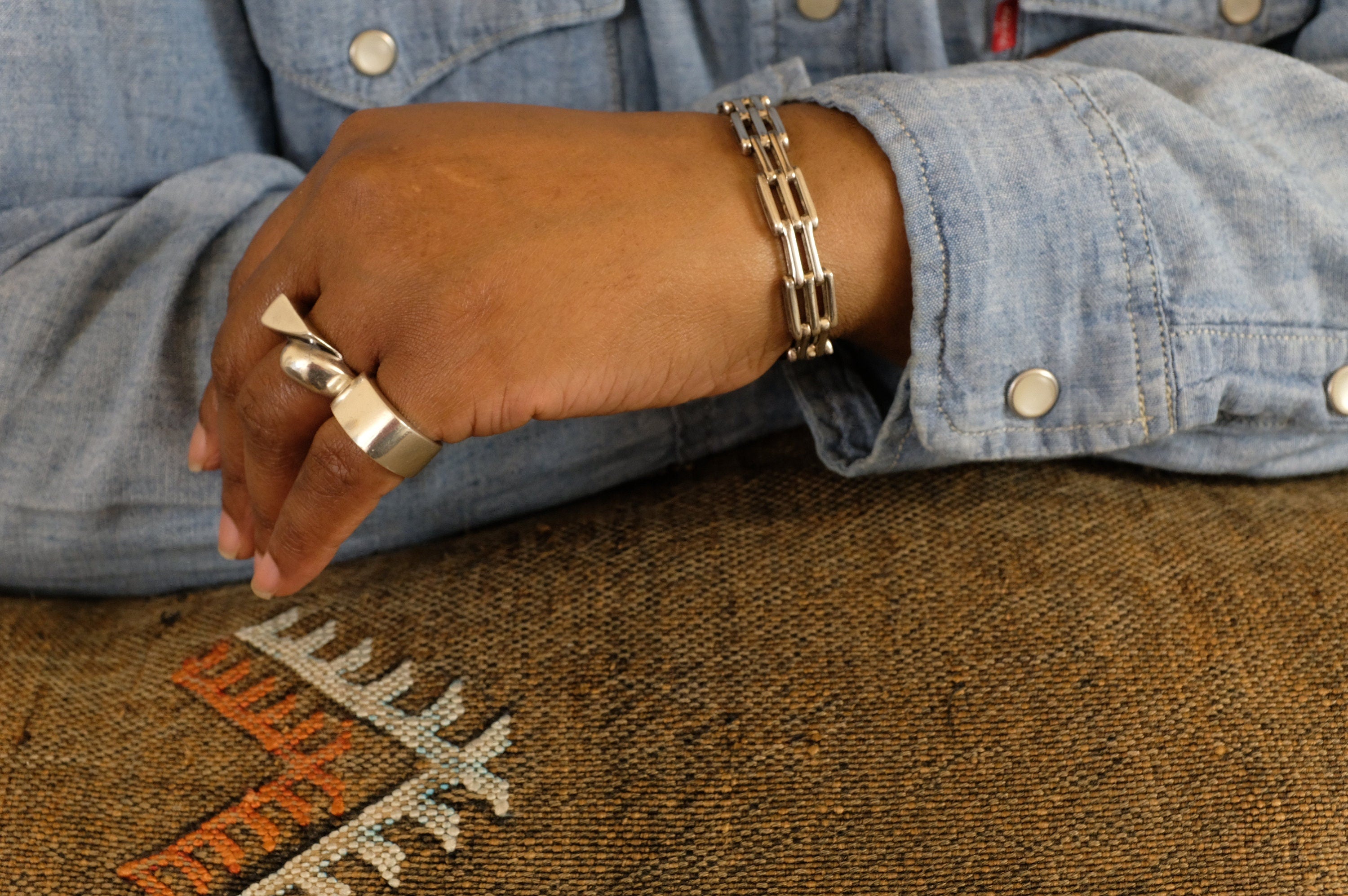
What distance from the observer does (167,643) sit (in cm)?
64

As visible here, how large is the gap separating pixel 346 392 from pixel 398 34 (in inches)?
16.3

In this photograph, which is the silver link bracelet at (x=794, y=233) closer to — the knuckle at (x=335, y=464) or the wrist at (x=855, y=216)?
the wrist at (x=855, y=216)

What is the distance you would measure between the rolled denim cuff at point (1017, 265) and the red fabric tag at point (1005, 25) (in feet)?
0.77

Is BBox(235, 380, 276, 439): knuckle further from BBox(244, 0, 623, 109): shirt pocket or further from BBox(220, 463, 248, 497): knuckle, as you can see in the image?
BBox(244, 0, 623, 109): shirt pocket

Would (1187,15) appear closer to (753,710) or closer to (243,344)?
(753,710)

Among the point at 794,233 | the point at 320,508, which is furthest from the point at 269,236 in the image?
the point at 794,233

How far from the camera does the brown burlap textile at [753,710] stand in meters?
0.52

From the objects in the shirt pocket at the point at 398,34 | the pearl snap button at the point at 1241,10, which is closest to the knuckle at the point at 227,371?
the shirt pocket at the point at 398,34

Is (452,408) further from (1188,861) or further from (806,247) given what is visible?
(1188,861)

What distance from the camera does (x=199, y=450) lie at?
65 centimetres

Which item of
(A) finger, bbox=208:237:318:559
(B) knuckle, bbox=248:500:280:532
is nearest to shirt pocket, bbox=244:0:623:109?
(A) finger, bbox=208:237:318:559

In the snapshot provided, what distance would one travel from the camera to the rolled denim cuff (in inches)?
22.2

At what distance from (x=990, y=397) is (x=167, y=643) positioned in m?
0.57

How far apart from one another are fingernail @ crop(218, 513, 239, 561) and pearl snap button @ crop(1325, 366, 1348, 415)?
2.43ft
